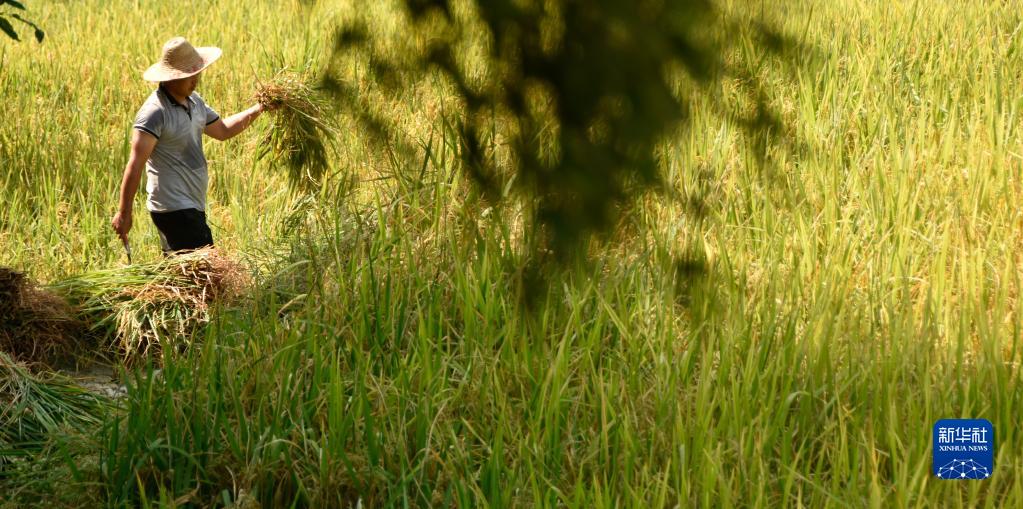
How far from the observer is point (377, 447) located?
107 inches

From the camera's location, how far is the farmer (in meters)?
4.30

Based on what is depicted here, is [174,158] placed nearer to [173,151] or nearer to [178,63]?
[173,151]

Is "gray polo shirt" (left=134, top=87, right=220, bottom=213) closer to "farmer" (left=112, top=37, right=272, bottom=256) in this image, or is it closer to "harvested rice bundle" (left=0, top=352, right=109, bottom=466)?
"farmer" (left=112, top=37, right=272, bottom=256)

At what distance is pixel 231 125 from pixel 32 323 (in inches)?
48.6

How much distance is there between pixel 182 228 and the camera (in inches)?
180

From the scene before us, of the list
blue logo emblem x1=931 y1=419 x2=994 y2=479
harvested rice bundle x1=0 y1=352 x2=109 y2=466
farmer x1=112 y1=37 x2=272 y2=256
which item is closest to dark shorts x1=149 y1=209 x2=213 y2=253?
farmer x1=112 y1=37 x2=272 y2=256

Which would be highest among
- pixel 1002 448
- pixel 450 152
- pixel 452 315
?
pixel 450 152

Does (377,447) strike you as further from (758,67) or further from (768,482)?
(758,67)

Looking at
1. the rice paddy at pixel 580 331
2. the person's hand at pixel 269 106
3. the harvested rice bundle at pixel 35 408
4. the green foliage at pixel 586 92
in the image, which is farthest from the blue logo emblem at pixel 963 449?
the person's hand at pixel 269 106

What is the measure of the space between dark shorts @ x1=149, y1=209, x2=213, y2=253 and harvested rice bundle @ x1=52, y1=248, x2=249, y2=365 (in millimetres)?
167

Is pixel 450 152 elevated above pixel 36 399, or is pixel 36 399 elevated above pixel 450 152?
pixel 450 152

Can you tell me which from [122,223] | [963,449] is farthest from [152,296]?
[963,449]

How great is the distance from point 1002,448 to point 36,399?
2.90 m

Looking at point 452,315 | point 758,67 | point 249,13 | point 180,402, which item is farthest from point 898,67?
point 249,13
